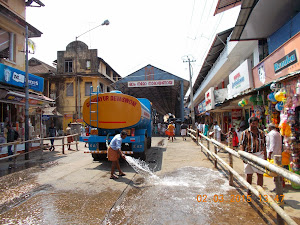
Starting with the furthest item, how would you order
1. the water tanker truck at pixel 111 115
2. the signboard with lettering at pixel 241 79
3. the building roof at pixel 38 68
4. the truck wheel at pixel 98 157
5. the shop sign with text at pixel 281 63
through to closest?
the building roof at pixel 38 68 → the signboard with lettering at pixel 241 79 → the truck wheel at pixel 98 157 → the water tanker truck at pixel 111 115 → the shop sign with text at pixel 281 63

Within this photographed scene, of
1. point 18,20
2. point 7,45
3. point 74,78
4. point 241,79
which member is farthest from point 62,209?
point 74,78

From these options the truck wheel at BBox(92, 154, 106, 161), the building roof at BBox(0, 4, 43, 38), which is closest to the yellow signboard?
the truck wheel at BBox(92, 154, 106, 161)

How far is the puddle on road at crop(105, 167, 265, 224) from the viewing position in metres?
3.48

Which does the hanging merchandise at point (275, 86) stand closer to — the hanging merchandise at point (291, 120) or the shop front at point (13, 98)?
the hanging merchandise at point (291, 120)

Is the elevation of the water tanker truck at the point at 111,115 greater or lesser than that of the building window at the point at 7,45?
lesser

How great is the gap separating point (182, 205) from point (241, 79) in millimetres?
8296

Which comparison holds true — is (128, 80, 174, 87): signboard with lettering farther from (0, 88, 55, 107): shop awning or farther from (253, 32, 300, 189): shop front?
(253, 32, 300, 189): shop front

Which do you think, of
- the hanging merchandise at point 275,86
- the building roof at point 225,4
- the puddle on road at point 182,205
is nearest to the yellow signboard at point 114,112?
the puddle on road at point 182,205

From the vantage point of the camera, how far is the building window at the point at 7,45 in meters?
11.0

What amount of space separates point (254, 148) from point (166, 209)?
7.09 feet

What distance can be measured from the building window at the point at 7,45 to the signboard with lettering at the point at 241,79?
11.9 metres

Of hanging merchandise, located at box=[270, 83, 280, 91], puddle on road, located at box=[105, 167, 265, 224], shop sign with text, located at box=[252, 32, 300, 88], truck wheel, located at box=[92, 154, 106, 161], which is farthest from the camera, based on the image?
truck wheel, located at box=[92, 154, 106, 161]

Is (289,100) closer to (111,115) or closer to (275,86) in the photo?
(275,86)

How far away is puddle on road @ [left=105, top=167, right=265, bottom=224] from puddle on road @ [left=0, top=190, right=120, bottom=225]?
30 cm
